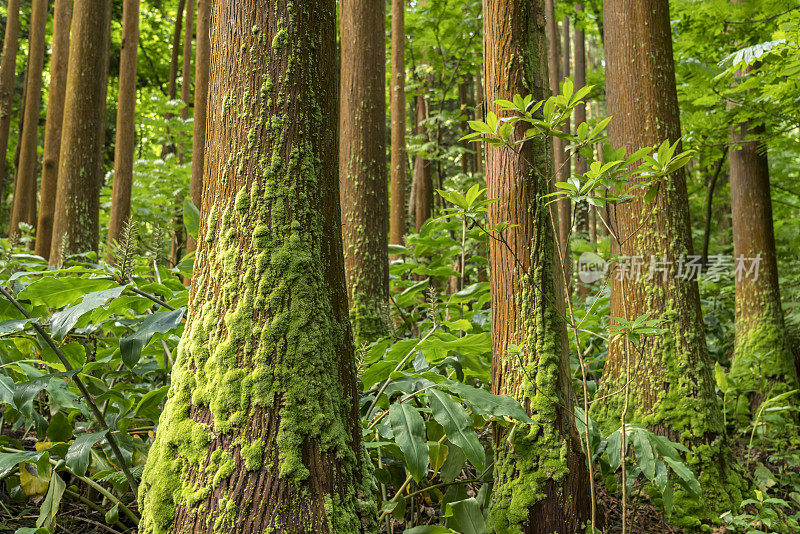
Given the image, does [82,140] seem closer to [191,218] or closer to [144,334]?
[191,218]

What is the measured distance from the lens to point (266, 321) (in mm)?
1588

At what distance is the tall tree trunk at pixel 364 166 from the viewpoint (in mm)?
4410

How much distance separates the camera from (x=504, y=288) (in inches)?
102

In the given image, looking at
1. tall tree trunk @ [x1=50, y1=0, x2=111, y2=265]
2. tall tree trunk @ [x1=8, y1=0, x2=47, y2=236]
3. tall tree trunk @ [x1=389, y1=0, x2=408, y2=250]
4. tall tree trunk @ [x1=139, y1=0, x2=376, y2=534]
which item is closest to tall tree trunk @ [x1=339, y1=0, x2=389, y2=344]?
tall tree trunk @ [x1=139, y1=0, x2=376, y2=534]

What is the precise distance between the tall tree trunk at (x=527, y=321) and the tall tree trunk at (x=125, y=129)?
277 inches

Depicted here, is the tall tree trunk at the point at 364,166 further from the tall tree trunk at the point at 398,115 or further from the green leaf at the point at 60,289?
the tall tree trunk at the point at 398,115

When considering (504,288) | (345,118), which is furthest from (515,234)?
(345,118)

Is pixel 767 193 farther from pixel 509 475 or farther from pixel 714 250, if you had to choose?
pixel 509 475

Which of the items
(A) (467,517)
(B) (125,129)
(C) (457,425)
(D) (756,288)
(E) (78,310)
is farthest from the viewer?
(B) (125,129)

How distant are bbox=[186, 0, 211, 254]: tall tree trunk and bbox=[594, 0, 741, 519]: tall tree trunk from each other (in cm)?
537

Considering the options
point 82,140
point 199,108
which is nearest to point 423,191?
point 199,108

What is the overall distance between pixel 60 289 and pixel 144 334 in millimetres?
426

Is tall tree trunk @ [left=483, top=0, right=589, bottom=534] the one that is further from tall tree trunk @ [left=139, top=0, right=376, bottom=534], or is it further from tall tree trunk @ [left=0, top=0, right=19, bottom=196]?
tall tree trunk @ [left=0, top=0, right=19, bottom=196]

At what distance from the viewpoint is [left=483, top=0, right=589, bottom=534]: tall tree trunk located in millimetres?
2318
